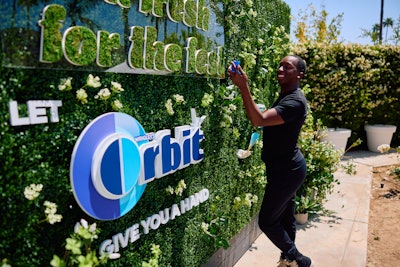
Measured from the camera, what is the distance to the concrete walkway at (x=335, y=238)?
3.63m

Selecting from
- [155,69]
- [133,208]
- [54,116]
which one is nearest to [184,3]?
[155,69]

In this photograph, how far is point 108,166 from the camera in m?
1.75

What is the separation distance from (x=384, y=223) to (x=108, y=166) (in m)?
4.42

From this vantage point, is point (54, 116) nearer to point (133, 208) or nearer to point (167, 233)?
point (133, 208)

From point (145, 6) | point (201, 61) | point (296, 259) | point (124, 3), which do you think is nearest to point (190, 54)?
point (201, 61)

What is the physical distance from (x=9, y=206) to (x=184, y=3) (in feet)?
5.21

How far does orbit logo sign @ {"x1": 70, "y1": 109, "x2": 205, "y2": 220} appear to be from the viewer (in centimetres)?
164

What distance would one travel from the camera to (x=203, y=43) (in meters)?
2.55

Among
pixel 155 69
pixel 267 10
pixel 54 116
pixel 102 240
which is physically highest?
pixel 267 10

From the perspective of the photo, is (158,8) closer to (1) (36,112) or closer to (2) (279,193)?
(1) (36,112)

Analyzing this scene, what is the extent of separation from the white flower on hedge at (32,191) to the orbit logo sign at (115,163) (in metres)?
0.16

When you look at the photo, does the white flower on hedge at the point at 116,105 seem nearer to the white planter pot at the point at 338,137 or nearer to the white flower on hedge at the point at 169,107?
the white flower on hedge at the point at 169,107

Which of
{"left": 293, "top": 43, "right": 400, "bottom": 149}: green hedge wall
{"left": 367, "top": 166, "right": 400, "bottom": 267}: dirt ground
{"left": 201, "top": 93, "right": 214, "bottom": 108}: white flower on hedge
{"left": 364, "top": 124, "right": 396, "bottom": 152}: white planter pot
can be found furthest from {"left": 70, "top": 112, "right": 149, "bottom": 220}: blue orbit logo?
{"left": 364, "top": 124, "right": 396, "bottom": 152}: white planter pot

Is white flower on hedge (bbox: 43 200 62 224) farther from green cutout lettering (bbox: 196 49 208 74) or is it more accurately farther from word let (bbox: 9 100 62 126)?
green cutout lettering (bbox: 196 49 208 74)
